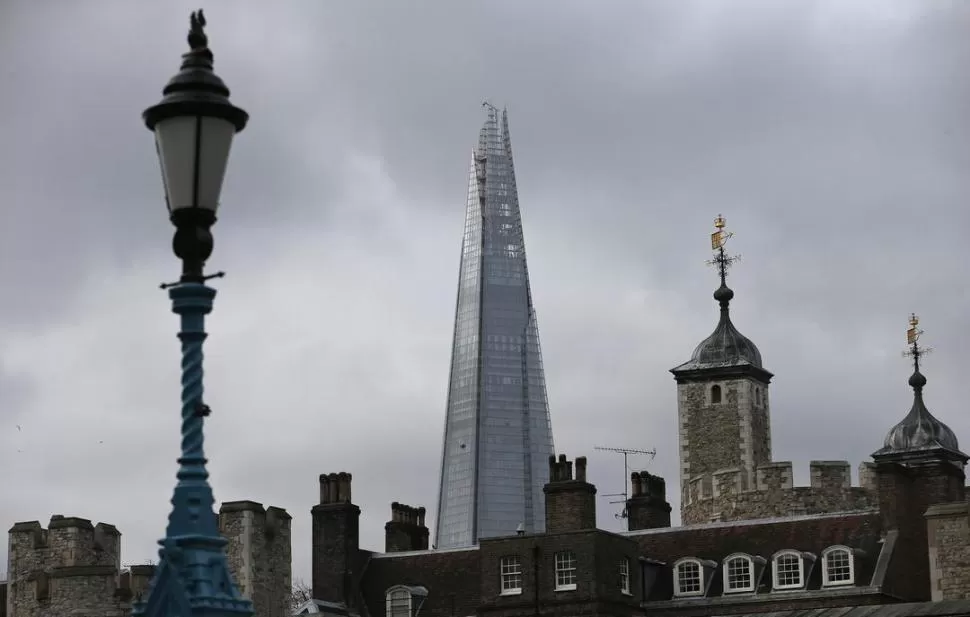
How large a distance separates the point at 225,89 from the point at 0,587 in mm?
54913

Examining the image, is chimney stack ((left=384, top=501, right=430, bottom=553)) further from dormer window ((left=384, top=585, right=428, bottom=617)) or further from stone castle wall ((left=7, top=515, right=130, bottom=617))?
stone castle wall ((left=7, top=515, right=130, bottom=617))

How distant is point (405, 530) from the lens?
71.2 metres

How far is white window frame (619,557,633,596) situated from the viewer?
60281 mm

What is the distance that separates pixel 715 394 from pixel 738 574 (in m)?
21.0

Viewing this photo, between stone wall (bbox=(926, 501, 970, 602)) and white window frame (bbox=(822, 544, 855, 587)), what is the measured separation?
2.31 meters

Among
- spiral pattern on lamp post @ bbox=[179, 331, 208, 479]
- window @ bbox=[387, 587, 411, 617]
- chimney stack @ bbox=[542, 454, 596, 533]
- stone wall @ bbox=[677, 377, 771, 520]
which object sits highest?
stone wall @ bbox=[677, 377, 771, 520]

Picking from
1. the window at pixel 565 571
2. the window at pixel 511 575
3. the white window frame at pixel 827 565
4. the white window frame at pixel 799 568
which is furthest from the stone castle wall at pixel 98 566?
the white window frame at pixel 827 565

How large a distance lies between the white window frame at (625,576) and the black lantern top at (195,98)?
156ft

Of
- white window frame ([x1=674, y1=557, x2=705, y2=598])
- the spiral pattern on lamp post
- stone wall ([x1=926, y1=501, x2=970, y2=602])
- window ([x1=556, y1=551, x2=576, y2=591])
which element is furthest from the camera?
white window frame ([x1=674, y1=557, x2=705, y2=598])

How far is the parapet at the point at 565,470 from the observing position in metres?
61.1

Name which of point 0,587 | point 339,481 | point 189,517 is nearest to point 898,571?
point 339,481

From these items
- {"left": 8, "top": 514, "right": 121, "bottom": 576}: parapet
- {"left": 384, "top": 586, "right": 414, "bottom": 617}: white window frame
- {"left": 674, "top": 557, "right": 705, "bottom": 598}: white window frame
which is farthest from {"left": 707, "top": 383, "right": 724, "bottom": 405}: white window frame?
{"left": 8, "top": 514, "right": 121, "bottom": 576}: parapet

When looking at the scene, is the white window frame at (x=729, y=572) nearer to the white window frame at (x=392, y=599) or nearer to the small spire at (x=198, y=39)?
the white window frame at (x=392, y=599)

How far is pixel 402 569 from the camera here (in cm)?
6538
